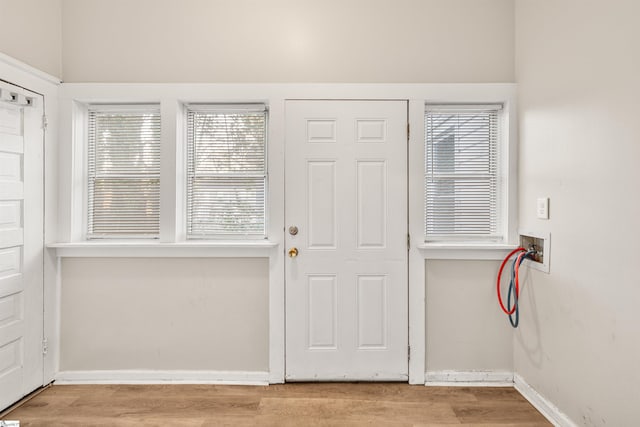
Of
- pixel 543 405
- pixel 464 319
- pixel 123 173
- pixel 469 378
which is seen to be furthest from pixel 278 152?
pixel 543 405

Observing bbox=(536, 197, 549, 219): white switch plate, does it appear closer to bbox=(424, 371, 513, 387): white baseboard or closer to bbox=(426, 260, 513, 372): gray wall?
bbox=(426, 260, 513, 372): gray wall

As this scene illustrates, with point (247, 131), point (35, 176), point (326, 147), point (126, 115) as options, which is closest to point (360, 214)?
point (326, 147)

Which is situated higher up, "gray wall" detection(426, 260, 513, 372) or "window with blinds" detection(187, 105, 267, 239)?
"window with blinds" detection(187, 105, 267, 239)

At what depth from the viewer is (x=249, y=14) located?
2627 millimetres

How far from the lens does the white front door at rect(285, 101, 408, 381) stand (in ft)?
8.58

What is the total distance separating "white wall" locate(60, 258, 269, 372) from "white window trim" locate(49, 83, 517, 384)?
0.11 metres

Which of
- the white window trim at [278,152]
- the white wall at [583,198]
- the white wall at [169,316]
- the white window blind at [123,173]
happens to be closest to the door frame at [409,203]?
the white window trim at [278,152]

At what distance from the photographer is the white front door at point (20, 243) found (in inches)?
88.7

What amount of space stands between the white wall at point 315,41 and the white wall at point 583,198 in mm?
350

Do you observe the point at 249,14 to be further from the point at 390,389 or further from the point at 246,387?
the point at 390,389

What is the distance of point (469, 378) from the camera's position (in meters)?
2.61

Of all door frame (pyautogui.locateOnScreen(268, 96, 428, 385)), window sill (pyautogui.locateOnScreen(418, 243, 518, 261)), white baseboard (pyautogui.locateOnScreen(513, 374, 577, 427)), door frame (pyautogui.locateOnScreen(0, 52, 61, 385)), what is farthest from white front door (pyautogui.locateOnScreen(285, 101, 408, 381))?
door frame (pyautogui.locateOnScreen(0, 52, 61, 385))

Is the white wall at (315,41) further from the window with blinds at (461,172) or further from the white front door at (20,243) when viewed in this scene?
the white front door at (20,243)

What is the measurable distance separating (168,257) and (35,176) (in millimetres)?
1012
